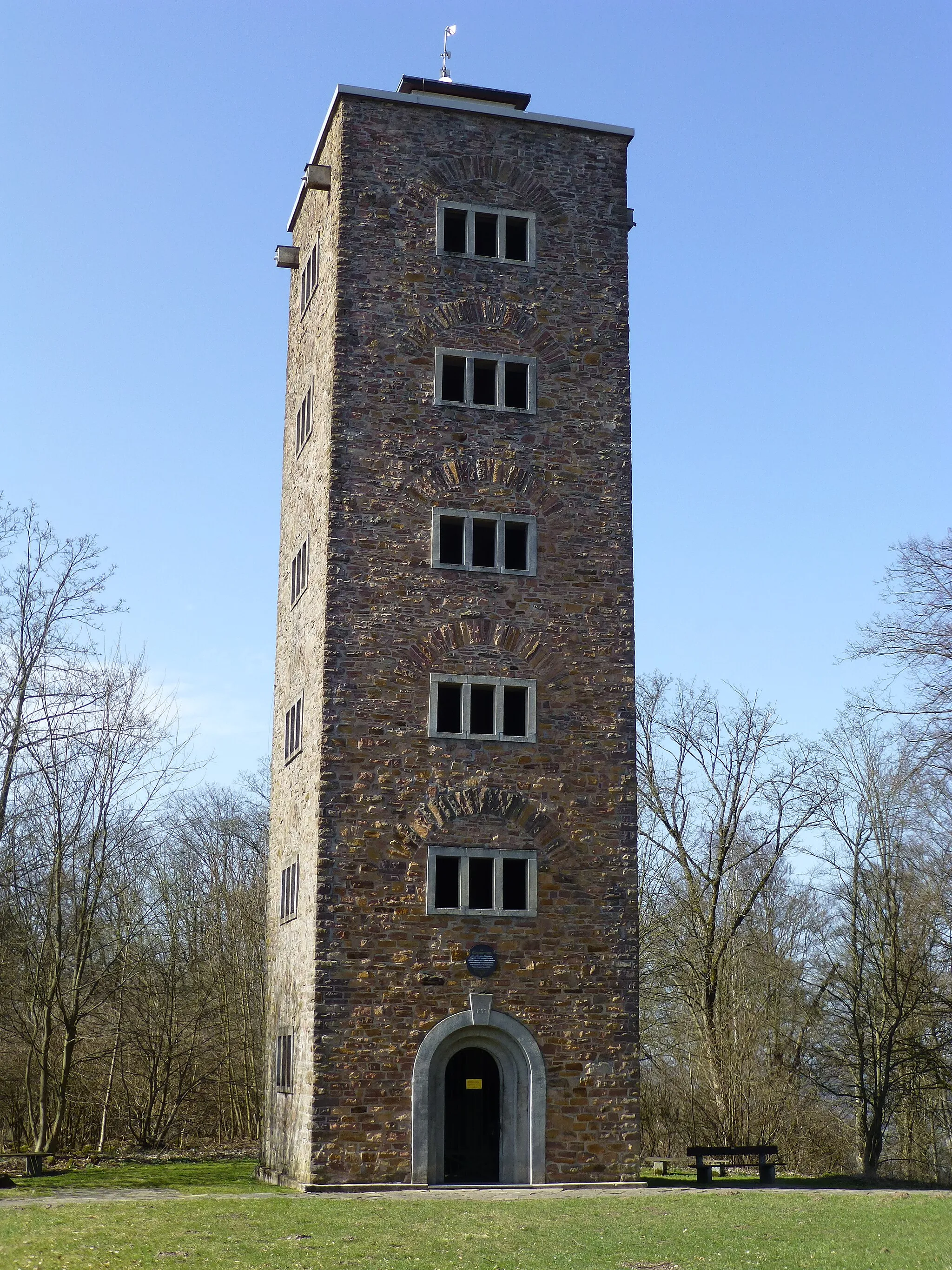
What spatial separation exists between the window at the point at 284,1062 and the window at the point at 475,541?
27.3 feet

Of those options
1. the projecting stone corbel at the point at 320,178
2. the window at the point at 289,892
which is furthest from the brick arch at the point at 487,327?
the window at the point at 289,892

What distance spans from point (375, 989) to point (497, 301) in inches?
477

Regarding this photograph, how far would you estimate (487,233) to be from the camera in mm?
27234

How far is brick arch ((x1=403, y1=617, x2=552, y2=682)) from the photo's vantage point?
24516mm

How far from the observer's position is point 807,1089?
36.5m

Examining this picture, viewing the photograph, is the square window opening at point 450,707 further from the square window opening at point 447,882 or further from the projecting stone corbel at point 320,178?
the projecting stone corbel at point 320,178

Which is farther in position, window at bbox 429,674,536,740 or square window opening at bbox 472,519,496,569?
square window opening at bbox 472,519,496,569

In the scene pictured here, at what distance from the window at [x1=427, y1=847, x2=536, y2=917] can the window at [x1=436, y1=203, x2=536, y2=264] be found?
34.8ft

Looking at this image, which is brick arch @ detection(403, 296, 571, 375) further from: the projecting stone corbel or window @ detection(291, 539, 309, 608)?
window @ detection(291, 539, 309, 608)

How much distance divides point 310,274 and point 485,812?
1162 centimetres

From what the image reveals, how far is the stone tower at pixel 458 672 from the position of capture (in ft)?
76.1

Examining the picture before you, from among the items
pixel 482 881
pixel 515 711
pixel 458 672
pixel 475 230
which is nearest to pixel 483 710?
pixel 515 711

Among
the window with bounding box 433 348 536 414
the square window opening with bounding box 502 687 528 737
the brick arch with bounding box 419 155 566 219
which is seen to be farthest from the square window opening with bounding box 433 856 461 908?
the brick arch with bounding box 419 155 566 219

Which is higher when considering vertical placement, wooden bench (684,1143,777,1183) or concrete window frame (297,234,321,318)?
concrete window frame (297,234,321,318)
